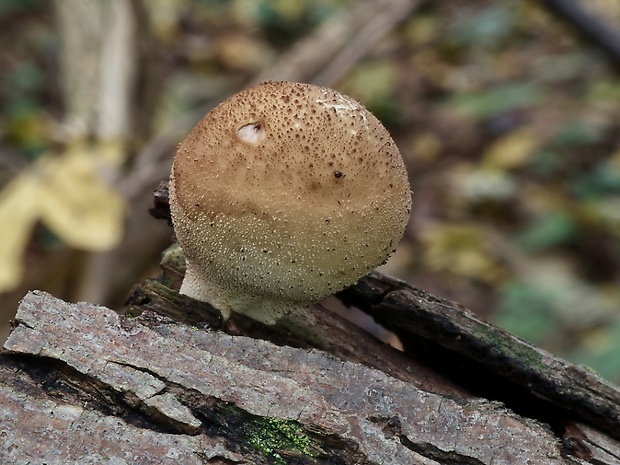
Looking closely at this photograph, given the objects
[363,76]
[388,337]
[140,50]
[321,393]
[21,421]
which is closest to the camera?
[21,421]

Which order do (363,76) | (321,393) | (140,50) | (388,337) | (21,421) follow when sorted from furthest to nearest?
(363,76) → (140,50) → (388,337) → (321,393) → (21,421)

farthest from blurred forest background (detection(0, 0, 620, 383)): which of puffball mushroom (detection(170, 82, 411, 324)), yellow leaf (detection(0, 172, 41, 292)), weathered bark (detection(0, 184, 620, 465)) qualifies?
puffball mushroom (detection(170, 82, 411, 324))

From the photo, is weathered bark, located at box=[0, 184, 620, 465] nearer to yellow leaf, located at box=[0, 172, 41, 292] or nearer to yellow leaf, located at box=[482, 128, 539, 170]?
yellow leaf, located at box=[0, 172, 41, 292]

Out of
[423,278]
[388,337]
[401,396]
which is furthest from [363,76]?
[401,396]

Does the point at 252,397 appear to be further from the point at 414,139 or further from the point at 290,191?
the point at 414,139

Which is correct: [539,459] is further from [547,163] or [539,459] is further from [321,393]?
[547,163]

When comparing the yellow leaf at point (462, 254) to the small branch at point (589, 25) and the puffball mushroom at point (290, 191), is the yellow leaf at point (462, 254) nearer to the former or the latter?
the small branch at point (589, 25)
